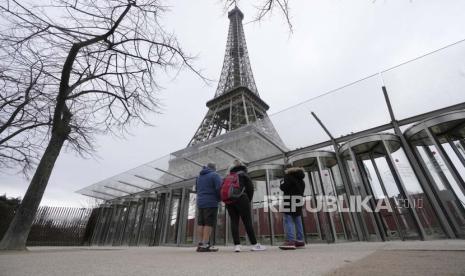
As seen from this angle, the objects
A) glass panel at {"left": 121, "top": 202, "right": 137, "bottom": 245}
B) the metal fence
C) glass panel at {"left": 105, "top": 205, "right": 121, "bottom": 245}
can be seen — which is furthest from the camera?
the metal fence

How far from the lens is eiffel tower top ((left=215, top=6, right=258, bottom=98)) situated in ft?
90.3

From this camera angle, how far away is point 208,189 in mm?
3508

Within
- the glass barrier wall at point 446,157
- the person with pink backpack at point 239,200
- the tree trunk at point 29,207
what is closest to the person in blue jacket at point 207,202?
the person with pink backpack at point 239,200

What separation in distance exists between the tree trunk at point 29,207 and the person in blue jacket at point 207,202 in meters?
3.81

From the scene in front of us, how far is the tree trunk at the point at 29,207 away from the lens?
4.38 metres

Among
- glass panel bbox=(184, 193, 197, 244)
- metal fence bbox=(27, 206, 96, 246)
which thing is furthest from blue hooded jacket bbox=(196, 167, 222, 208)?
metal fence bbox=(27, 206, 96, 246)

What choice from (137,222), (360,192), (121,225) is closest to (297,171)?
(360,192)

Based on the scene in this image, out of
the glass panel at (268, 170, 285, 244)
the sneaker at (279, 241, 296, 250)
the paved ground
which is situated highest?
the glass panel at (268, 170, 285, 244)

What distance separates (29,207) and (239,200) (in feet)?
15.2

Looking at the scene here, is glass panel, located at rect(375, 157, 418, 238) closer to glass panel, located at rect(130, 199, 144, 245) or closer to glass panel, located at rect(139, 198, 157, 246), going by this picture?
glass panel, located at rect(139, 198, 157, 246)

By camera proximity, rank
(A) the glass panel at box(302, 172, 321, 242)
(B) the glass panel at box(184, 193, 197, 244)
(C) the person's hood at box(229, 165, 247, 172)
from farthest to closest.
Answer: (B) the glass panel at box(184, 193, 197, 244), (A) the glass panel at box(302, 172, 321, 242), (C) the person's hood at box(229, 165, 247, 172)

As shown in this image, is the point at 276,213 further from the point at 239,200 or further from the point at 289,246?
the point at 239,200

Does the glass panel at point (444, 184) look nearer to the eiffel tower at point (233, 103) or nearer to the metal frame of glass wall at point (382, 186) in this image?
the metal frame of glass wall at point (382, 186)

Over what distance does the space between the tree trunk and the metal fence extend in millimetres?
8845
